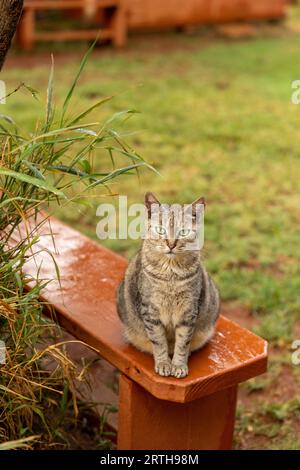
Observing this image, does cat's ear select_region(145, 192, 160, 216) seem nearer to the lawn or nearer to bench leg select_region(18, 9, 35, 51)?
the lawn

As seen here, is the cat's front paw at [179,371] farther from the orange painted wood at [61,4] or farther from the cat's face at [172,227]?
the orange painted wood at [61,4]

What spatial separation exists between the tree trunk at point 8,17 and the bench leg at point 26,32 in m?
6.35

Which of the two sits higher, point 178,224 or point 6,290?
point 178,224

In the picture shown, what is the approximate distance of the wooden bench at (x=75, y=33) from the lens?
9180 millimetres

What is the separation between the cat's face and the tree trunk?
82 cm

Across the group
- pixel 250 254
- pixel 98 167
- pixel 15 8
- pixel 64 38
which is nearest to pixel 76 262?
pixel 15 8

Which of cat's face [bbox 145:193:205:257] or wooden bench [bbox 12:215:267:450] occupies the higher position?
cat's face [bbox 145:193:205:257]

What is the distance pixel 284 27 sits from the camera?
37.3 ft

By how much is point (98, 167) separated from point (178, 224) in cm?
354

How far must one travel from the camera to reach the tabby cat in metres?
2.79

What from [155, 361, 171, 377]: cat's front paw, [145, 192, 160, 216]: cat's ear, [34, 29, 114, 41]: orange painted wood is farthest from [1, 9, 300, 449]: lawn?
[155, 361, 171, 377]: cat's front paw

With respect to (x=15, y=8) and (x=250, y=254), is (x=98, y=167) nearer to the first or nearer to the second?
(x=250, y=254)

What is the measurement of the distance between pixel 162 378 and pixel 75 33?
7280mm

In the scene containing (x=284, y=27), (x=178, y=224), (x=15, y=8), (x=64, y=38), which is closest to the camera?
(x=178, y=224)
